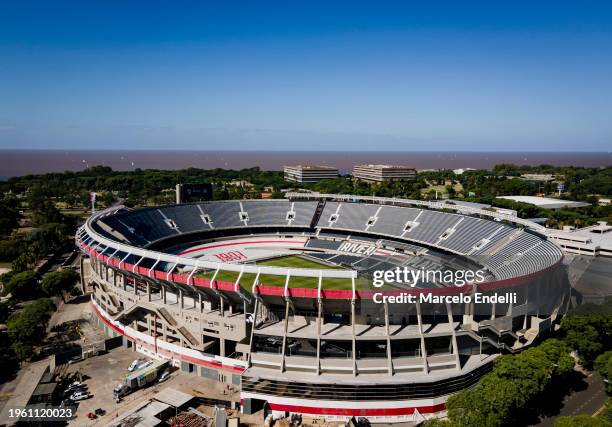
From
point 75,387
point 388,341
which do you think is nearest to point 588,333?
point 388,341

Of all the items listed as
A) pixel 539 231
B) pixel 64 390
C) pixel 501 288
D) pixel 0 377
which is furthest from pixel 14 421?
pixel 539 231

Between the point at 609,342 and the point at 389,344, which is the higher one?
the point at 389,344

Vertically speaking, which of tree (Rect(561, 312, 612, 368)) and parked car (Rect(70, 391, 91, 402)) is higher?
tree (Rect(561, 312, 612, 368))

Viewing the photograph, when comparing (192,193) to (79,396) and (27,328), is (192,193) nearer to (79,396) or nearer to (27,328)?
(27,328)

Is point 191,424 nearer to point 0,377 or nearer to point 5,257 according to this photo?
point 0,377

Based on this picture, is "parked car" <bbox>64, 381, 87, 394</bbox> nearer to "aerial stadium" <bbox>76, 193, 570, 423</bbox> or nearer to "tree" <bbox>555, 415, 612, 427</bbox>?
"aerial stadium" <bbox>76, 193, 570, 423</bbox>

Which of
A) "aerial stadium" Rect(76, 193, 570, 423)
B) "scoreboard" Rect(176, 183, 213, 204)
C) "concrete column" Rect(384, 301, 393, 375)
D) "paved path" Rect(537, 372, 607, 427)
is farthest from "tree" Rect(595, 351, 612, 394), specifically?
"scoreboard" Rect(176, 183, 213, 204)
